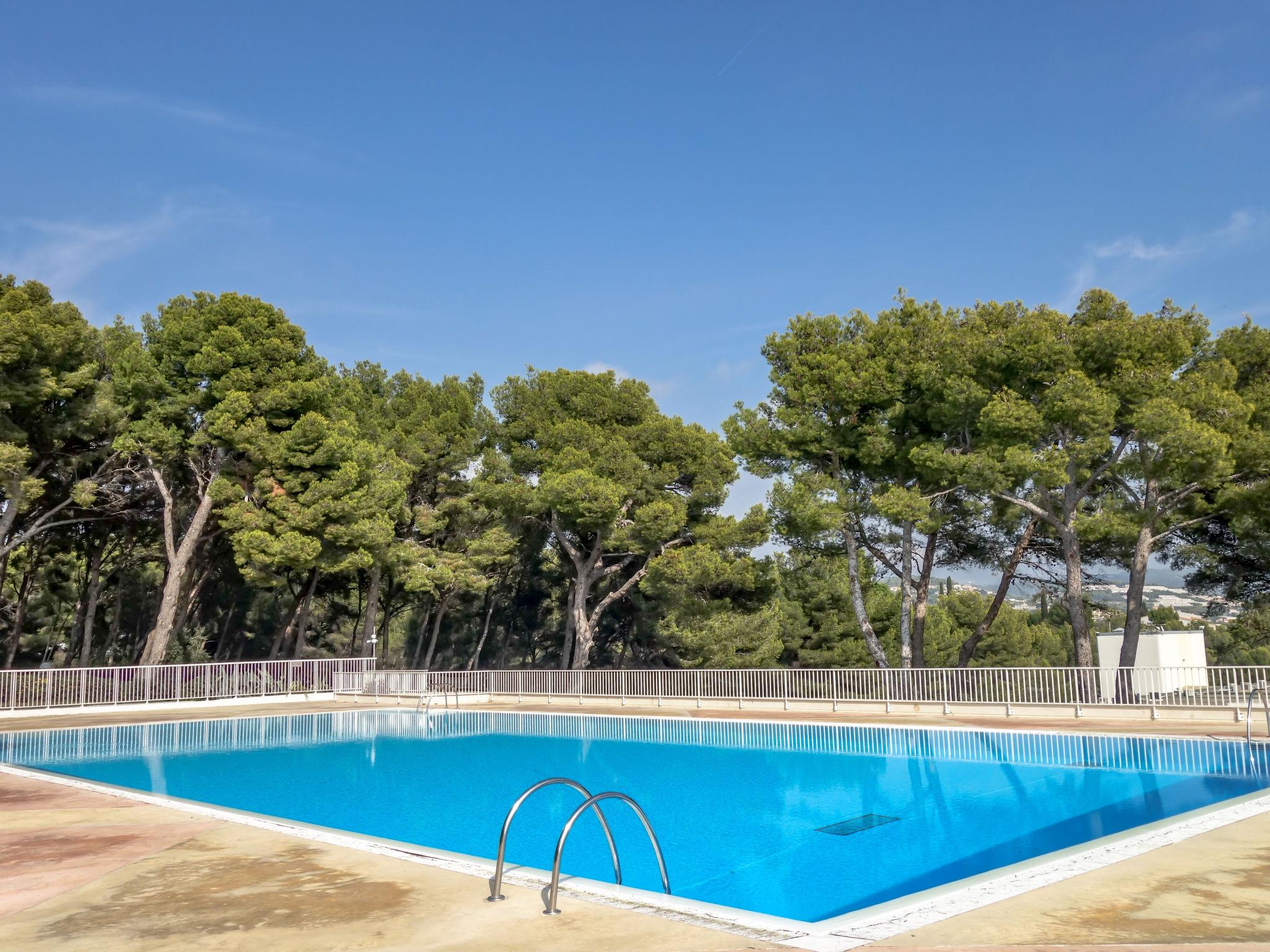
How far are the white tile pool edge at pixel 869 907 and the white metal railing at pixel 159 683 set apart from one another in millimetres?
15777

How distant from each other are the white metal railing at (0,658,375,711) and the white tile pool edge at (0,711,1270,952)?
1578 centimetres

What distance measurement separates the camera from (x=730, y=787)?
12016 millimetres

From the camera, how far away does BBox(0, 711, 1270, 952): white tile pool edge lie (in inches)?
174

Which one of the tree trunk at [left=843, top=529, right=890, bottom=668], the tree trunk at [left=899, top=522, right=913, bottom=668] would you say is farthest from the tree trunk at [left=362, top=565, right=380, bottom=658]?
the tree trunk at [left=899, top=522, right=913, bottom=668]

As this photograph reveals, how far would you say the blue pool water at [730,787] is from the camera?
8.26 meters

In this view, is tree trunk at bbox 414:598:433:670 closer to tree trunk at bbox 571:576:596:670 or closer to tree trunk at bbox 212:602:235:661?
tree trunk at bbox 212:602:235:661

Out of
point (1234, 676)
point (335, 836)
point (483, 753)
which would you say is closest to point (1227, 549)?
point (1234, 676)

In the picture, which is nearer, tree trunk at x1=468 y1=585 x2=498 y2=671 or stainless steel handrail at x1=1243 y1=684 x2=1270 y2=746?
stainless steel handrail at x1=1243 y1=684 x2=1270 y2=746

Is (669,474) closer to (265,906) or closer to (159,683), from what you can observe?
(159,683)

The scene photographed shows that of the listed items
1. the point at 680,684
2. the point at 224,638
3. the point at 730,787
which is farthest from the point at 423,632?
the point at 730,787

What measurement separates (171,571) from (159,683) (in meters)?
3.58

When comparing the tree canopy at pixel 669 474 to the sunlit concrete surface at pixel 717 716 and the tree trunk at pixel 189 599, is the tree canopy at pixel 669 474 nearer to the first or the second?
the tree trunk at pixel 189 599

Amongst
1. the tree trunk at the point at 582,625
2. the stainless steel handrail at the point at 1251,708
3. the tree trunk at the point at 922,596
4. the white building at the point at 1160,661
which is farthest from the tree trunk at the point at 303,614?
the stainless steel handrail at the point at 1251,708

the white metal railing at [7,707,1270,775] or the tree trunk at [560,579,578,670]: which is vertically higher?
the tree trunk at [560,579,578,670]
